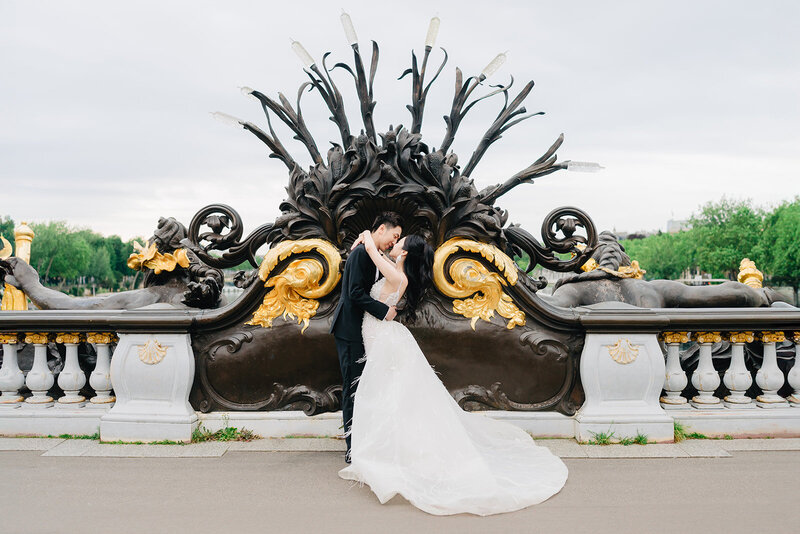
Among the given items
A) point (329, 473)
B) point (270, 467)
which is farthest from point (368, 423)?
point (270, 467)

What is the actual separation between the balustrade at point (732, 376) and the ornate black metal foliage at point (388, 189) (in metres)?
1.16

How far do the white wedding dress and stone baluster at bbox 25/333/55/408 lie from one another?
2.78 m

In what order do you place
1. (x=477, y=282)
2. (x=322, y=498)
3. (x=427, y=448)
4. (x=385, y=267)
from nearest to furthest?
(x=322, y=498)
(x=427, y=448)
(x=385, y=267)
(x=477, y=282)

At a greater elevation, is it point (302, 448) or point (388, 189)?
point (388, 189)

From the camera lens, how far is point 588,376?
4.79 meters

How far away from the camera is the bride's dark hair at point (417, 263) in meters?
4.30

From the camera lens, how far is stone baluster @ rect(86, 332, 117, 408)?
5.02 m

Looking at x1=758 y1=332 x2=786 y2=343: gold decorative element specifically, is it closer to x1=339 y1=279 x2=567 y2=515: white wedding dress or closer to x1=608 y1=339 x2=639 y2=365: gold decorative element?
x1=608 y1=339 x2=639 y2=365: gold decorative element

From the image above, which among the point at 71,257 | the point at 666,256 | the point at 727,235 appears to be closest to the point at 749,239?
the point at 727,235

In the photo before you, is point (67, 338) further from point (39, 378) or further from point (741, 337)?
point (741, 337)

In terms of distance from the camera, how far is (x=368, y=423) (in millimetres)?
4062

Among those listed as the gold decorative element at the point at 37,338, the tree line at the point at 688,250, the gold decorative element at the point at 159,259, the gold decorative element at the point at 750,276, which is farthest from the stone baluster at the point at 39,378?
the tree line at the point at 688,250

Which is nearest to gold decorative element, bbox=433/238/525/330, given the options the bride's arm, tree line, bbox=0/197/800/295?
the bride's arm

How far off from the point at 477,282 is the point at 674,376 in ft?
5.99
